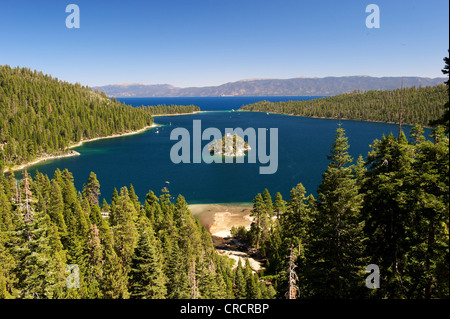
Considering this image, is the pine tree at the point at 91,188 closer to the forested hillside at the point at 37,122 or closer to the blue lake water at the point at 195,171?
the blue lake water at the point at 195,171

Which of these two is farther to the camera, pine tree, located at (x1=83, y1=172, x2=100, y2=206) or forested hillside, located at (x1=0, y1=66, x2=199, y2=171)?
forested hillside, located at (x1=0, y1=66, x2=199, y2=171)

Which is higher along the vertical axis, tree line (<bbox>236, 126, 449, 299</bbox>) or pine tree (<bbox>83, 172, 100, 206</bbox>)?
tree line (<bbox>236, 126, 449, 299</bbox>)

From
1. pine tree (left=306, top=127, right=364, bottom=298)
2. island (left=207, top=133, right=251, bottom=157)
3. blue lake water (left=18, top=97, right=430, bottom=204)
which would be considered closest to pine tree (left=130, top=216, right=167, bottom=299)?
pine tree (left=306, top=127, right=364, bottom=298)

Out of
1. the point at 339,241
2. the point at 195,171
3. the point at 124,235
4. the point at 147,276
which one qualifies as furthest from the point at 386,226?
the point at 195,171

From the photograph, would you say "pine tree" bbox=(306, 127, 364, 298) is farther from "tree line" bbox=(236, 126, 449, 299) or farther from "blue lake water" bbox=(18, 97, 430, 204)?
"blue lake water" bbox=(18, 97, 430, 204)

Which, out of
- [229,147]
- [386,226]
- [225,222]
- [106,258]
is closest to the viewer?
[386,226]

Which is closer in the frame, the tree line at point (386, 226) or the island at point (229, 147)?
the tree line at point (386, 226)

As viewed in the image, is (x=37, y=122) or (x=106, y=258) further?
(x=37, y=122)

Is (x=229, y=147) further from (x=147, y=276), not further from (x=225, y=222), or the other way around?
(x=147, y=276)

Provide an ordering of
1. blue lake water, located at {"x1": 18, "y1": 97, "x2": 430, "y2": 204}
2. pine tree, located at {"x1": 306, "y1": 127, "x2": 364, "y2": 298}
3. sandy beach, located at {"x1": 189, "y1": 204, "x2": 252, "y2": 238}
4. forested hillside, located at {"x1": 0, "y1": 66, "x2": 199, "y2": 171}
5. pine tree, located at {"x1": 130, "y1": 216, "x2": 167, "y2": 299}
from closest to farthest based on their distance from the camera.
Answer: pine tree, located at {"x1": 306, "y1": 127, "x2": 364, "y2": 298} < pine tree, located at {"x1": 130, "y1": 216, "x2": 167, "y2": 299} < sandy beach, located at {"x1": 189, "y1": 204, "x2": 252, "y2": 238} < blue lake water, located at {"x1": 18, "y1": 97, "x2": 430, "y2": 204} < forested hillside, located at {"x1": 0, "y1": 66, "x2": 199, "y2": 171}

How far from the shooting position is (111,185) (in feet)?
279

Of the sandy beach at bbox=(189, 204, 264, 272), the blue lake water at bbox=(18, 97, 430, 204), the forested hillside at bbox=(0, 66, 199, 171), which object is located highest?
the forested hillside at bbox=(0, 66, 199, 171)

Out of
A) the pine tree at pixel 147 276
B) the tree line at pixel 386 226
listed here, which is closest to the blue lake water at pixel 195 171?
the pine tree at pixel 147 276
